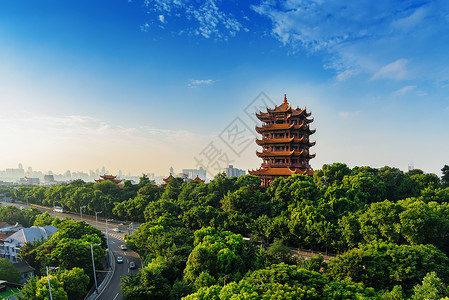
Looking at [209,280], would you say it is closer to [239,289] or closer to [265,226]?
[239,289]

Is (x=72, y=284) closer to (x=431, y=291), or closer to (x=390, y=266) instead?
(x=390, y=266)

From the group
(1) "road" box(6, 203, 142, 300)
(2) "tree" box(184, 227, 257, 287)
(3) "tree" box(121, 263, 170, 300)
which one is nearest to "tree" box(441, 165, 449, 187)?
(2) "tree" box(184, 227, 257, 287)

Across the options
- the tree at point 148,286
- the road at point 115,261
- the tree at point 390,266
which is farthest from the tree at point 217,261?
the road at point 115,261

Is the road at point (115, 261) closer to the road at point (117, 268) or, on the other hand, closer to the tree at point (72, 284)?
the road at point (117, 268)

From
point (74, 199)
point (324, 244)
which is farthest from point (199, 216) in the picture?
point (74, 199)

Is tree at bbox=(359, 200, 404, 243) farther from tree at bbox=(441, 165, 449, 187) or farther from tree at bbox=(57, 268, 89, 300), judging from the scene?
tree at bbox=(57, 268, 89, 300)

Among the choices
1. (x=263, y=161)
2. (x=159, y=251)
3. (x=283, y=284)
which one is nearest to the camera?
(x=283, y=284)

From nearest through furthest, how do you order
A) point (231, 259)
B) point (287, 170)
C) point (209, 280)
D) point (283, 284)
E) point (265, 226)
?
point (283, 284)
point (209, 280)
point (231, 259)
point (265, 226)
point (287, 170)
